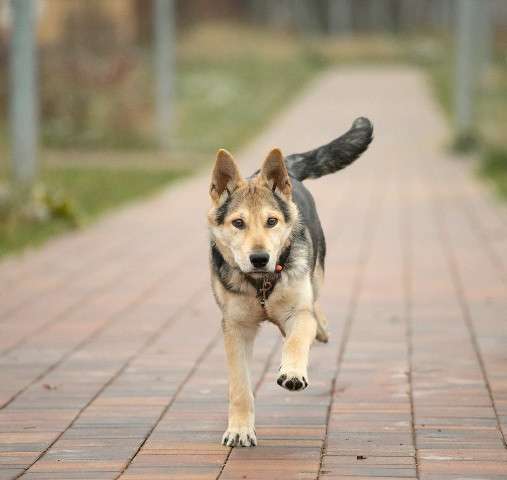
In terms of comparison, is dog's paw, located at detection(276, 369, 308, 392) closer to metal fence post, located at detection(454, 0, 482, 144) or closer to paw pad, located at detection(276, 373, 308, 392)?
paw pad, located at detection(276, 373, 308, 392)

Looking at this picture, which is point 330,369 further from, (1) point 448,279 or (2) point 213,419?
(1) point 448,279

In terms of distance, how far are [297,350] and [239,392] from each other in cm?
Result: 40

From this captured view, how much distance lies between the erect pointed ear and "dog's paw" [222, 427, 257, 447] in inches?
42.9

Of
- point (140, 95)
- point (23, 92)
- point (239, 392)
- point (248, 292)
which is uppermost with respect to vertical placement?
Answer: point (248, 292)

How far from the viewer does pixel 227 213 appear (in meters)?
5.72

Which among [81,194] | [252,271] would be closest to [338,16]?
[81,194]

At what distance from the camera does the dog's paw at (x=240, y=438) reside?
566 cm

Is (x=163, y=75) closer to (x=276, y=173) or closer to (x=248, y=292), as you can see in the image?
(x=276, y=173)

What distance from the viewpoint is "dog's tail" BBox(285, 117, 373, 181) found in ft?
23.2

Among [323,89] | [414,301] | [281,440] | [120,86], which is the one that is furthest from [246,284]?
[323,89]

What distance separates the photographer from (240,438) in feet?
18.5

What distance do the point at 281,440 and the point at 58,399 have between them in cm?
142

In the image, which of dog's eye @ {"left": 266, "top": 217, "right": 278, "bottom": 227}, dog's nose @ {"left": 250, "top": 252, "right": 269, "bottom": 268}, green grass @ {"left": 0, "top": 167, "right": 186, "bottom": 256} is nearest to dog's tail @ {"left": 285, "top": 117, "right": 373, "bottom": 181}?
dog's eye @ {"left": 266, "top": 217, "right": 278, "bottom": 227}

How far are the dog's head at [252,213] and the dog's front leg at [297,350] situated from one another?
33cm
